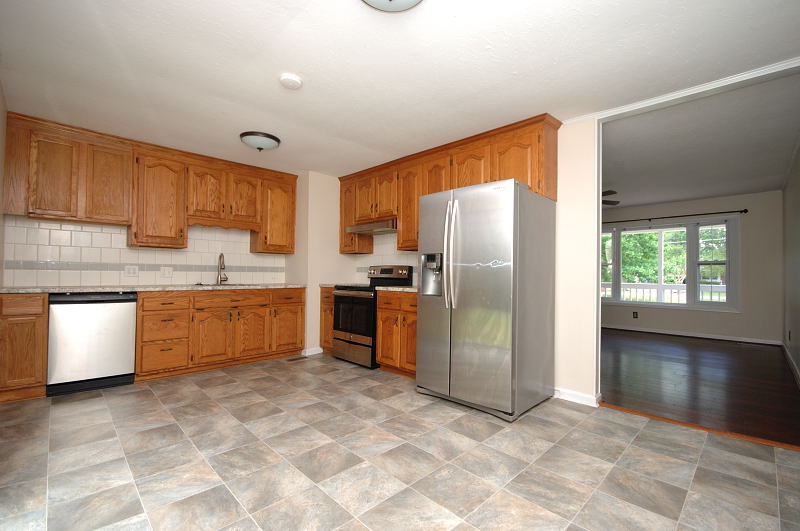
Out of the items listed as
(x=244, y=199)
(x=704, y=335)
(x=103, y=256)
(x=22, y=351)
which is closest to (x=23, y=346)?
(x=22, y=351)

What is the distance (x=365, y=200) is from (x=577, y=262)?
2.69 m

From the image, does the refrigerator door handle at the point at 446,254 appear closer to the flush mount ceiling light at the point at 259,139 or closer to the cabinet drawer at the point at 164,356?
the flush mount ceiling light at the point at 259,139

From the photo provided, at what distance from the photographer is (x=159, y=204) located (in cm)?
389

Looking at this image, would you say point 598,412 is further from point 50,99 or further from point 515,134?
point 50,99

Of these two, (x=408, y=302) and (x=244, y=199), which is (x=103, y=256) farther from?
(x=408, y=302)

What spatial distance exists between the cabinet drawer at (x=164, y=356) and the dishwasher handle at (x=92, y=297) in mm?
509

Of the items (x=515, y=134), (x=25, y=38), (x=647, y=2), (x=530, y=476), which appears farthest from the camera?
(x=515, y=134)

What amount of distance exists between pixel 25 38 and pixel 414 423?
3438 mm

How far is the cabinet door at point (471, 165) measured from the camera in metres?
3.43

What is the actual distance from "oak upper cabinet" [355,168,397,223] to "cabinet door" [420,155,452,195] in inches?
19.8

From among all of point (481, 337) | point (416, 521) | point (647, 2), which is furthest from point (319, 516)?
point (647, 2)

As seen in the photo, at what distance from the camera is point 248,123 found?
131 inches

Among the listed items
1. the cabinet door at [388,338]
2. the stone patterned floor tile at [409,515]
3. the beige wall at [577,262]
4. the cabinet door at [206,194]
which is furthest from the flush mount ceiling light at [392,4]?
the cabinet door at [206,194]

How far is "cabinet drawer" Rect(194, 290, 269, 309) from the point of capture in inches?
153
